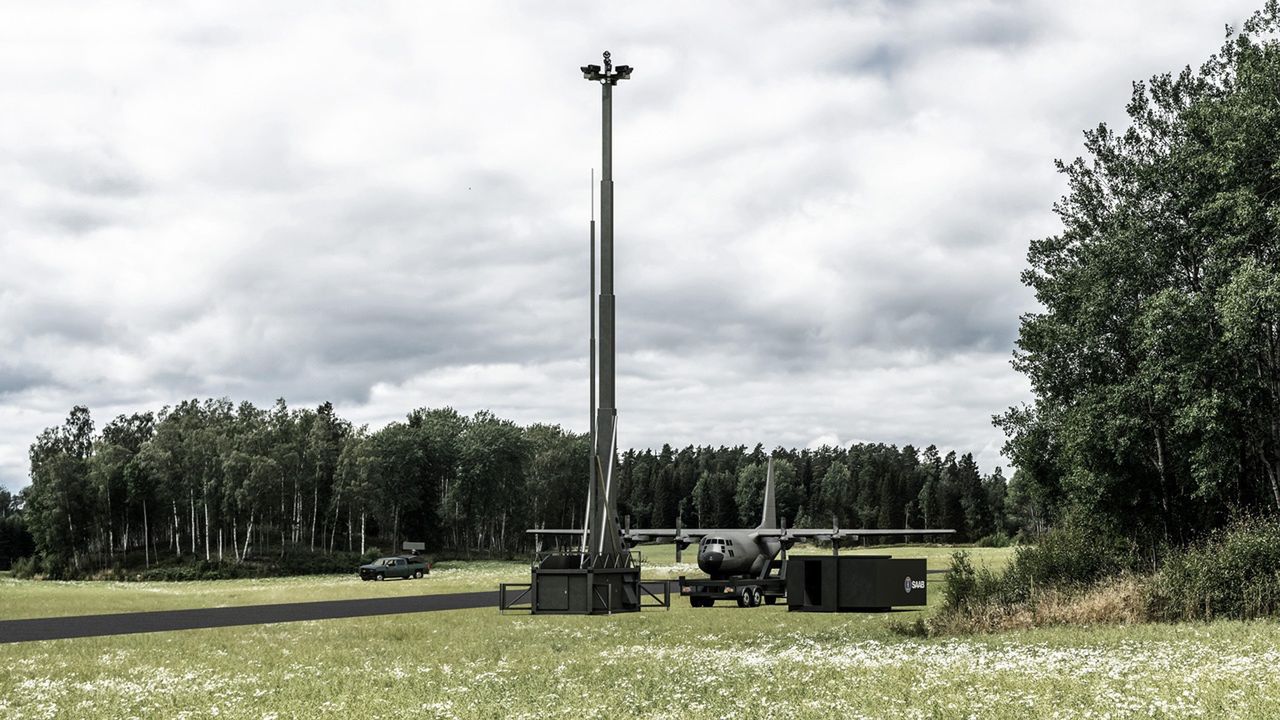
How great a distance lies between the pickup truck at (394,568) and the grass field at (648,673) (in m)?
43.9

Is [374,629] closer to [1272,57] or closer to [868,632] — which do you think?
[868,632]

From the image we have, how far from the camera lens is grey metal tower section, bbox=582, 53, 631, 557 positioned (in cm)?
2436

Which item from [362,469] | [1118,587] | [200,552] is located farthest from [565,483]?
[1118,587]

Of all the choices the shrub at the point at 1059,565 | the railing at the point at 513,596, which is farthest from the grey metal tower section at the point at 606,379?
the shrub at the point at 1059,565

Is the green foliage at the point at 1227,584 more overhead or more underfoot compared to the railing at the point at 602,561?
more underfoot

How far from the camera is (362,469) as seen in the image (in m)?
105

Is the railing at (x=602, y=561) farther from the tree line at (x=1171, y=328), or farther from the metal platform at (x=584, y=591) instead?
the tree line at (x=1171, y=328)

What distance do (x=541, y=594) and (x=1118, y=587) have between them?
17.6 meters

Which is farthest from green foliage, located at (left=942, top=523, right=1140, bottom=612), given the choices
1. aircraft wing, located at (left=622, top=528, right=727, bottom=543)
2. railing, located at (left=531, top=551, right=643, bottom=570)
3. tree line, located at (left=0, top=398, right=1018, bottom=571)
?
tree line, located at (left=0, top=398, right=1018, bottom=571)

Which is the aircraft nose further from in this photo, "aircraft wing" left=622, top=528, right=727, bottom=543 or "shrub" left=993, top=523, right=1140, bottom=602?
"shrub" left=993, top=523, right=1140, bottom=602

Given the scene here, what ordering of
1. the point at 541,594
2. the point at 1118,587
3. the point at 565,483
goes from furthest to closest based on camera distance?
the point at 565,483
the point at 1118,587
the point at 541,594

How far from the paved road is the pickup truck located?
26.0 metres

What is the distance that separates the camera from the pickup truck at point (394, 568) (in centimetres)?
7531

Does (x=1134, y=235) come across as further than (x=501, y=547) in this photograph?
No
